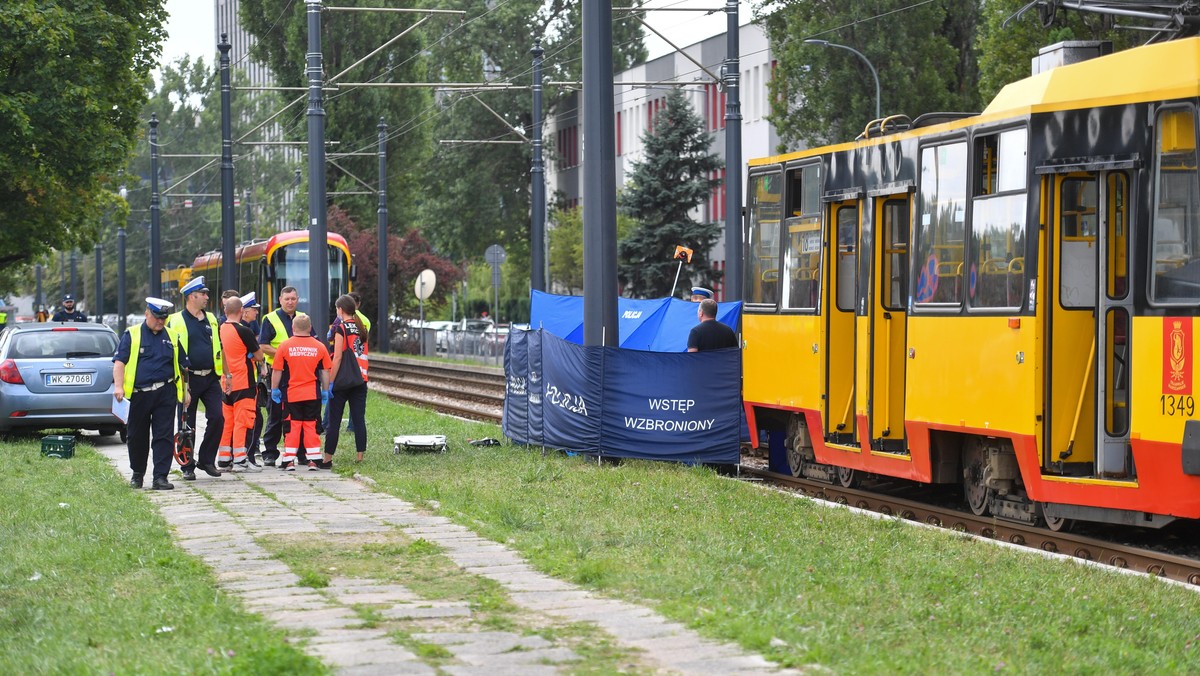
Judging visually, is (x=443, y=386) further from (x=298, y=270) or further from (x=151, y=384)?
(x=151, y=384)

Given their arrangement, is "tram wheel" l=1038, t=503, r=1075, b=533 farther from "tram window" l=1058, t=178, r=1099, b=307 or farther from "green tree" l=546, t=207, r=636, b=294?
"green tree" l=546, t=207, r=636, b=294

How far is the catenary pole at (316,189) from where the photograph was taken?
2414cm

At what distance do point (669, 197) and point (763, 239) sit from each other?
32259 mm

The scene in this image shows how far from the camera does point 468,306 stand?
9206 cm

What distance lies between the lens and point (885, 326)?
1452cm

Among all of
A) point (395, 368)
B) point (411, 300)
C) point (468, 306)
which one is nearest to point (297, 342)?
point (395, 368)

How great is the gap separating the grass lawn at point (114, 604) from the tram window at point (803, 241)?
6.38 meters

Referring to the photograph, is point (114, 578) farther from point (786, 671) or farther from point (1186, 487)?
point (1186, 487)

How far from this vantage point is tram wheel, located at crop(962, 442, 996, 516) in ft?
43.5

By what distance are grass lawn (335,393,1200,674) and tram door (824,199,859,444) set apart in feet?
4.34

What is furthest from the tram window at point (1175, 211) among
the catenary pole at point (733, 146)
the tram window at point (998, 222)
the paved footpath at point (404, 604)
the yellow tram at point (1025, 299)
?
the catenary pole at point (733, 146)

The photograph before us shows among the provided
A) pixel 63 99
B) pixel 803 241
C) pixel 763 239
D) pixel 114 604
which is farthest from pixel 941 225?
pixel 63 99

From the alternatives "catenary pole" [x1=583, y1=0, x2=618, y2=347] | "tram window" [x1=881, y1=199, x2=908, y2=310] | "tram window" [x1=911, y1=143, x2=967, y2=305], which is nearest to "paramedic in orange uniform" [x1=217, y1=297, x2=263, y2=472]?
"catenary pole" [x1=583, y1=0, x2=618, y2=347]

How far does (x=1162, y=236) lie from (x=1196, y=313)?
0.65 m
